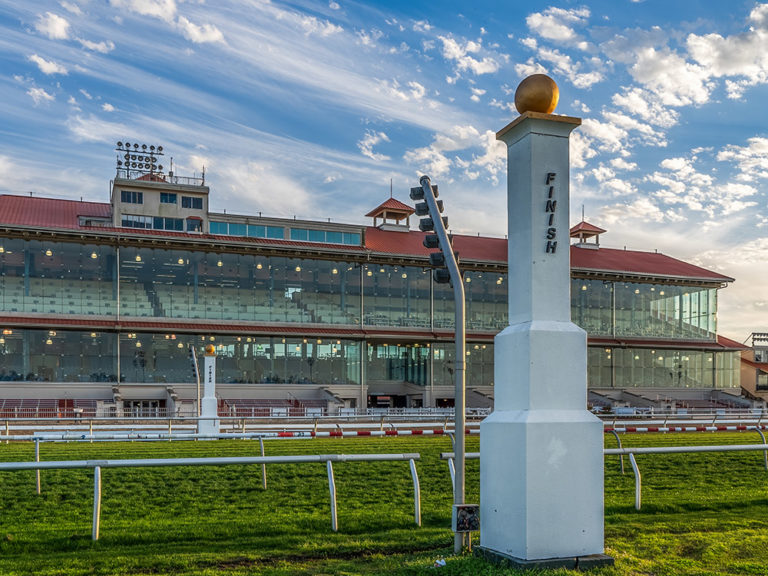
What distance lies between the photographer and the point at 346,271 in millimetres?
53219

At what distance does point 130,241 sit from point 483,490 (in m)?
43.1

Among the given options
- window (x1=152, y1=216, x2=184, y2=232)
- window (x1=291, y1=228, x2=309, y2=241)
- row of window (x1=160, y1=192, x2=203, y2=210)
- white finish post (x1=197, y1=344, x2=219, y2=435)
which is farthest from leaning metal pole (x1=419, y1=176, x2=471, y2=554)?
row of window (x1=160, y1=192, x2=203, y2=210)

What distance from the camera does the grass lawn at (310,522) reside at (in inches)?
320

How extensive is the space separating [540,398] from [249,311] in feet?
146

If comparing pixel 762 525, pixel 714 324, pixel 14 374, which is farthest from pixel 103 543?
pixel 714 324

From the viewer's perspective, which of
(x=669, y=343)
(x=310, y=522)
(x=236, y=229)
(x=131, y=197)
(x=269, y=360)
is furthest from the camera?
(x=669, y=343)

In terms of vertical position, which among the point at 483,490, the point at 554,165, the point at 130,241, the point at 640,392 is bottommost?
the point at 640,392

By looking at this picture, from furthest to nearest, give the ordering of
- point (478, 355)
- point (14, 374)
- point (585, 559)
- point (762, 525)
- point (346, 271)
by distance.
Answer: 1. point (478, 355)
2. point (346, 271)
3. point (14, 374)
4. point (762, 525)
5. point (585, 559)

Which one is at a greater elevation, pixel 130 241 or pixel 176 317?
pixel 130 241

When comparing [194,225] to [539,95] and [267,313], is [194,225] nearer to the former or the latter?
[267,313]

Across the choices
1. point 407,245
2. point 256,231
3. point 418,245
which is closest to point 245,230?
point 256,231

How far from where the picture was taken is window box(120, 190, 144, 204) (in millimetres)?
49812

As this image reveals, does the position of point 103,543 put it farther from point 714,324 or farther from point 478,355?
point 714,324

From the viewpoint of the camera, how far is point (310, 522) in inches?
420
